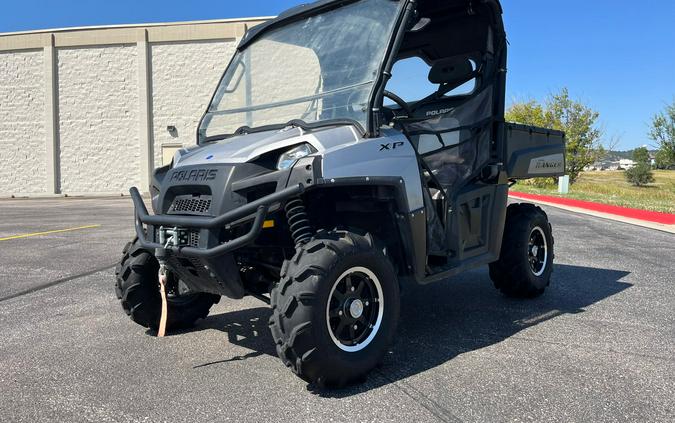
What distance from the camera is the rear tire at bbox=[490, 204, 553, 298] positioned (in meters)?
5.24

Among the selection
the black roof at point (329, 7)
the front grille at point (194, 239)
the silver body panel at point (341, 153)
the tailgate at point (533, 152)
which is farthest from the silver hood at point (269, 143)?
the tailgate at point (533, 152)

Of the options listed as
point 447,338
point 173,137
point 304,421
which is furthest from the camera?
point 173,137

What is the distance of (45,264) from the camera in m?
7.59

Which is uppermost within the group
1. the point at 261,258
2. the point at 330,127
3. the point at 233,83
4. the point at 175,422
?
the point at 233,83

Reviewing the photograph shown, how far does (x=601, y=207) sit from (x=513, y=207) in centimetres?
1481

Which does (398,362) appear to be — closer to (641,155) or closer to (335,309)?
(335,309)

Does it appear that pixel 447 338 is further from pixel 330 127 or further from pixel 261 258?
pixel 330 127

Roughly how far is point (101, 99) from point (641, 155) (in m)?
59.6

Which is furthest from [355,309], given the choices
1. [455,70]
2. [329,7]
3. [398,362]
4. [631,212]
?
[631,212]

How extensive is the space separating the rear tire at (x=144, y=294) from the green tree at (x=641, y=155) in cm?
6635

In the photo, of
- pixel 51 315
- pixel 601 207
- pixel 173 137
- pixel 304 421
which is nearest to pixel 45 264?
pixel 51 315

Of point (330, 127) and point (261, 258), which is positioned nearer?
point (330, 127)

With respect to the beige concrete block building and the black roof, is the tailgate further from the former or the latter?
the beige concrete block building

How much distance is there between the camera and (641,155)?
64.1m
